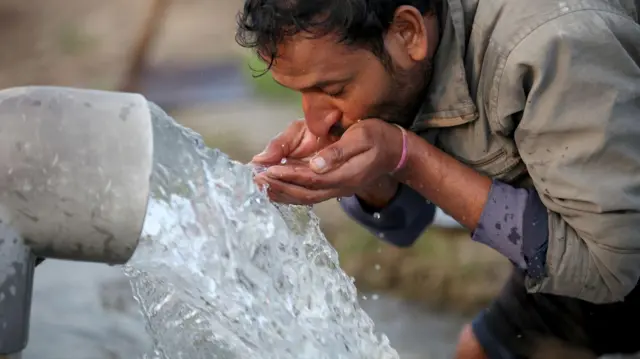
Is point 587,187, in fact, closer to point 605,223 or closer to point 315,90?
point 605,223

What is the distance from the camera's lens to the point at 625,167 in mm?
1775

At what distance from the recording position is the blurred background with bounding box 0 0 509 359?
2934mm

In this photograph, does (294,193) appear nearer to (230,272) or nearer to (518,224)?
(230,272)

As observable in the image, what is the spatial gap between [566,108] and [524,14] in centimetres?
22

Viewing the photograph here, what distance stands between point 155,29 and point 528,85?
3.51 meters

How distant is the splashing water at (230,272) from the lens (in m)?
1.43

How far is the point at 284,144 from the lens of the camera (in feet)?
7.09

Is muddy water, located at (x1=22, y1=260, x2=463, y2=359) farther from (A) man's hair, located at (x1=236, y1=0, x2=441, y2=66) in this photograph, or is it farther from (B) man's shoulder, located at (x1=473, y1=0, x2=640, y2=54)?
(B) man's shoulder, located at (x1=473, y1=0, x2=640, y2=54)

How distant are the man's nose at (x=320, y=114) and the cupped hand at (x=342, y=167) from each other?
0.28 feet

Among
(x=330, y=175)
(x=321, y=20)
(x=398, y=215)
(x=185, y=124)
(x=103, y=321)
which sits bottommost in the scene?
(x=185, y=124)

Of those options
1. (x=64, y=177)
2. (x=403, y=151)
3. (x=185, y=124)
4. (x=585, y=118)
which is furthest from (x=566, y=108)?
(x=185, y=124)

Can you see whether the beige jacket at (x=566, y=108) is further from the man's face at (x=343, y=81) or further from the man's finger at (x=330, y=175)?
the man's finger at (x=330, y=175)

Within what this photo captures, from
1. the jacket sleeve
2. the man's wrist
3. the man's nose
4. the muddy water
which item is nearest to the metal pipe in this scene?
the man's nose

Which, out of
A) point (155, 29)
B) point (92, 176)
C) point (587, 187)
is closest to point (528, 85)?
point (587, 187)
